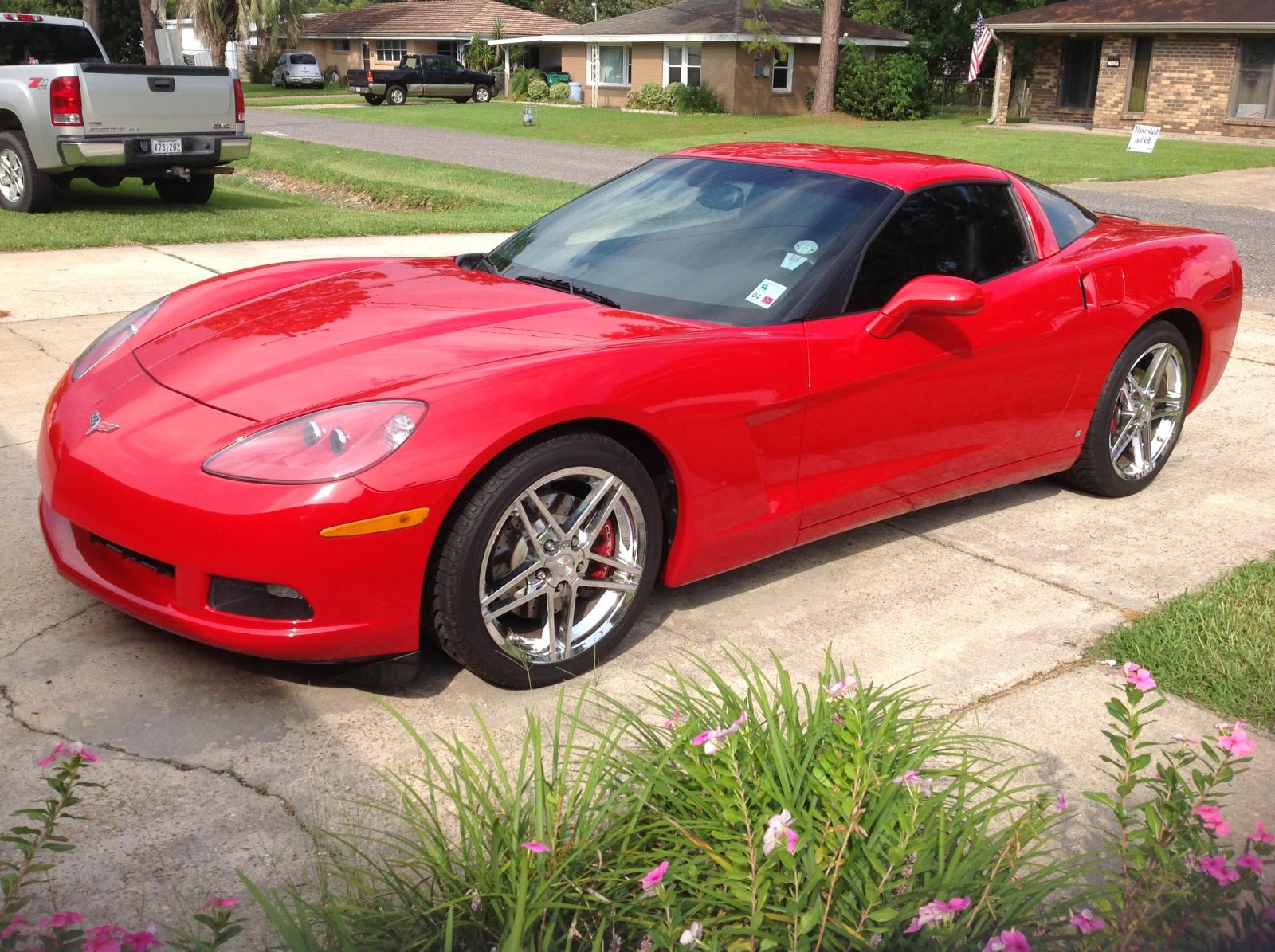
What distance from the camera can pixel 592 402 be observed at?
11.0ft

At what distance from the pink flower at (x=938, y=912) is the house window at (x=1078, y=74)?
39741 millimetres

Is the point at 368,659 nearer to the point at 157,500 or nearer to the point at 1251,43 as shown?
the point at 157,500

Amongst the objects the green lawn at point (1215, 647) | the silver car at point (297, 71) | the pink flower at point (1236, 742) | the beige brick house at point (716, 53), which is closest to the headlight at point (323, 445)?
the pink flower at point (1236, 742)

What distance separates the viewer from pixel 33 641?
3.62 m

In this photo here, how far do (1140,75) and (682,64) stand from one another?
16.4 metres

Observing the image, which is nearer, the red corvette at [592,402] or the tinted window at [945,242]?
the red corvette at [592,402]

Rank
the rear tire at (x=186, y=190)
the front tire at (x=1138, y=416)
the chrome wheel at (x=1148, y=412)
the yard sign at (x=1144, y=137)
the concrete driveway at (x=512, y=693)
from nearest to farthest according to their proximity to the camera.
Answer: the concrete driveway at (x=512, y=693)
the front tire at (x=1138, y=416)
the chrome wheel at (x=1148, y=412)
the rear tire at (x=186, y=190)
the yard sign at (x=1144, y=137)

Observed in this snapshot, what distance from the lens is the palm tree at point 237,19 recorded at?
55531 millimetres

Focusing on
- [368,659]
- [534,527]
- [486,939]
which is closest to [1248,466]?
[534,527]

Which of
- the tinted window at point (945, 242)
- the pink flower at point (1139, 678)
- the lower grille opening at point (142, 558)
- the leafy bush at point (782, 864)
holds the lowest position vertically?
the leafy bush at point (782, 864)

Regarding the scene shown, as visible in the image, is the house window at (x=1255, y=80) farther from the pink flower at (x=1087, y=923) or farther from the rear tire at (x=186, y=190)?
the pink flower at (x=1087, y=923)

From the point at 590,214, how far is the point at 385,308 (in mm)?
1117

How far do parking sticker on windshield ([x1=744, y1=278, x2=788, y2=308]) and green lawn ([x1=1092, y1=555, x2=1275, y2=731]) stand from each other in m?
1.51

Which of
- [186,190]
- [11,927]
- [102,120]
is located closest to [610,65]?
[186,190]
